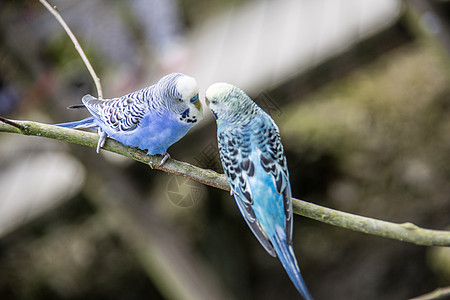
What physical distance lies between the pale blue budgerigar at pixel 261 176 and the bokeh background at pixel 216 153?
57 millimetres

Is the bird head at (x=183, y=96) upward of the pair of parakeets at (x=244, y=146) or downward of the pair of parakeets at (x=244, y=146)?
upward

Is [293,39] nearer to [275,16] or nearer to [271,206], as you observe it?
[275,16]

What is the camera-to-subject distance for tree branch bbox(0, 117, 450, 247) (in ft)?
3.25

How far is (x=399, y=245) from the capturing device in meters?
3.25

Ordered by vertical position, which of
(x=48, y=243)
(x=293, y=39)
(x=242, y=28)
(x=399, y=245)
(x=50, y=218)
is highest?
(x=242, y=28)

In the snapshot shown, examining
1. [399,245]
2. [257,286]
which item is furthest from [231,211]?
[399,245]

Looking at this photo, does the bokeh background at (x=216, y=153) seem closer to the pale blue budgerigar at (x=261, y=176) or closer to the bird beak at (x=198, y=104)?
the pale blue budgerigar at (x=261, y=176)

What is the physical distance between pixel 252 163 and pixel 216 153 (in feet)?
0.32

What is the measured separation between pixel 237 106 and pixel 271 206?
27 cm

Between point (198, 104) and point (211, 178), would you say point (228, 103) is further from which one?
point (211, 178)

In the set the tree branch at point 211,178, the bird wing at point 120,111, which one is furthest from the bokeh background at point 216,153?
the bird wing at point 120,111

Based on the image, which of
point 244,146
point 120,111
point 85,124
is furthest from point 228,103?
point 85,124

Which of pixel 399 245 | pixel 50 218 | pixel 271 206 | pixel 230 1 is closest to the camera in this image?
pixel 271 206

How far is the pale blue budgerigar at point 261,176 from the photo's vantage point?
3.05ft
